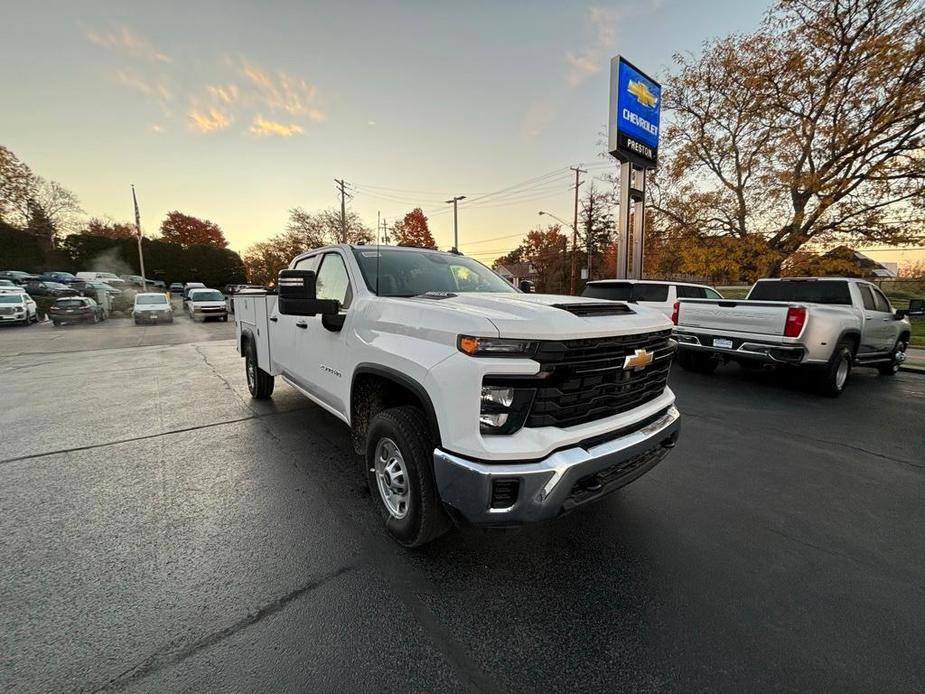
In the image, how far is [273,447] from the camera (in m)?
4.16

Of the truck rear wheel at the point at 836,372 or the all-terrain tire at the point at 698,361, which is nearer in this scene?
the truck rear wheel at the point at 836,372

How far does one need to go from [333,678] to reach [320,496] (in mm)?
1616

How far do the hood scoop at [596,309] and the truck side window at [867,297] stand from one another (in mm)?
7085

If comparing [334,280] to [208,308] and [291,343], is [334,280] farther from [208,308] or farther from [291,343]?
[208,308]

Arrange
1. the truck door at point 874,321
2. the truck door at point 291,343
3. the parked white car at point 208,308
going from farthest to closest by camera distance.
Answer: the parked white car at point 208,308 < the truck door at point 874,321 < the truck door at point 291,343

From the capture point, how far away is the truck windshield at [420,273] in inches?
128

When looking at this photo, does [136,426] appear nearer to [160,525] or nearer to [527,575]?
[160,525]

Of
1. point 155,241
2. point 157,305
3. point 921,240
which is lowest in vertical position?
point 157,305

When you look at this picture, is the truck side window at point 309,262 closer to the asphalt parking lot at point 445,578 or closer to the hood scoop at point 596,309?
the asphalt parking lot at point 445,578

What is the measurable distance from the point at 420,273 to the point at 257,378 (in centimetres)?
361

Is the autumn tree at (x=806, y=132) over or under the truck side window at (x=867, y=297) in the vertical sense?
over

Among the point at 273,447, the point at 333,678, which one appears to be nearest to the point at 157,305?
the point at 273,447

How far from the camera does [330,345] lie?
10.8ft

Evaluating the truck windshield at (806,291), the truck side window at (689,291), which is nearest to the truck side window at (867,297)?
the truck windshield at (806,291)
